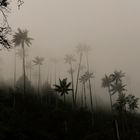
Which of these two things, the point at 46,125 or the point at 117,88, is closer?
the point at 46,125

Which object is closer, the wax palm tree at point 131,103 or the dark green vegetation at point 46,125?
the dark green vegetation at point 46,125

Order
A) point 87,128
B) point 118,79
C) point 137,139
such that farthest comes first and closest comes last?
point 118,79
point 87,128
point 137,139

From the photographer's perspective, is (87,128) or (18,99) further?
(18,99)

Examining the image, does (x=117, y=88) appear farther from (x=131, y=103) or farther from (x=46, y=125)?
(x=46, y=125)

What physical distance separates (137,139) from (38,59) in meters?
51.5

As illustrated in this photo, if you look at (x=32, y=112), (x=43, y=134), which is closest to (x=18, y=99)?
(x=32, y=112)

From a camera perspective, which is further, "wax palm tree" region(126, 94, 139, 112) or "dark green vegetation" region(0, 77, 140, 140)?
"wax palm tree" region(126, 94, 139, 112)

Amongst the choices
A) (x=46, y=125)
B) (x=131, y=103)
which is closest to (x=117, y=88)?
(x=131, y=103)

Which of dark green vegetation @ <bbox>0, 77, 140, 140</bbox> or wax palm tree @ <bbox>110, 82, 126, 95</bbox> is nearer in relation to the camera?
dark green vegetation @ <bbox>0, 77, 140, 140</bbox>

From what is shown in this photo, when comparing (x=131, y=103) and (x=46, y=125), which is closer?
(x=46, y=125)

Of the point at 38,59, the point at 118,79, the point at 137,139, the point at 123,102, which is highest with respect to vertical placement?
the point at 38,59

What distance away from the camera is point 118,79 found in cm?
8088

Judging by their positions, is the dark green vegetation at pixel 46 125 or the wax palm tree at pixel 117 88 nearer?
the dark green vegetation at pixel 46 125

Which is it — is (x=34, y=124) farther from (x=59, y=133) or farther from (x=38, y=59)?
(x=38, y=59)
